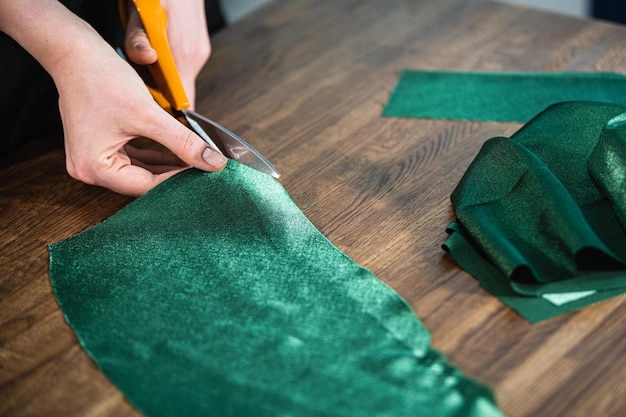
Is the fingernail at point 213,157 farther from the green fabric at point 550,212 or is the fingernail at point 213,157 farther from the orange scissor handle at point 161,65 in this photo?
the green fabric at point 550,212

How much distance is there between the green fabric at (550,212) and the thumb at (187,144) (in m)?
0.35

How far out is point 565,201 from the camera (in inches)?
34.9

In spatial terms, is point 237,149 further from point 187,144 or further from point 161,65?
point 161,65

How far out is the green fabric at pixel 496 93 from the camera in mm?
1217

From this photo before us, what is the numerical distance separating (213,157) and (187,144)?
0.04 metres

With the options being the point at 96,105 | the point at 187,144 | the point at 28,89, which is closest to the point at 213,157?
the point at 187,144

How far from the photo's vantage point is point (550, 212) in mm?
885

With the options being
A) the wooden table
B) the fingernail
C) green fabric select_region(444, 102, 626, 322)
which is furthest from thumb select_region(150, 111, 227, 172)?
green fabric select_region(444, 102, 626, 322)

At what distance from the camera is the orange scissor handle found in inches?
47.3

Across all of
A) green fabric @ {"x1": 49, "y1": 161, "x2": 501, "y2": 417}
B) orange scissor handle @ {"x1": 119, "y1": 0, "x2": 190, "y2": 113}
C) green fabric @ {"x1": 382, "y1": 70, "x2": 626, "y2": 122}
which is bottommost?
green fabric @ {"x1": 49, "y1": 161, "x2": 501, "y2": 417}

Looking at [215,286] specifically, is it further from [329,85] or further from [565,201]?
[329,85]

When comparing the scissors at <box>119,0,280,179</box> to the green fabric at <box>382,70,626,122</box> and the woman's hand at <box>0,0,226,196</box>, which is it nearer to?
the woman's hand at <box>0,0,226,196</box>

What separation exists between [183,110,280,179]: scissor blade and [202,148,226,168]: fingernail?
0.03m

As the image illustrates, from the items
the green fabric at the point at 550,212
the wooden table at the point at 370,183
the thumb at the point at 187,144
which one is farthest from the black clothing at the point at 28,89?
the green fabric at the point at 550,212
